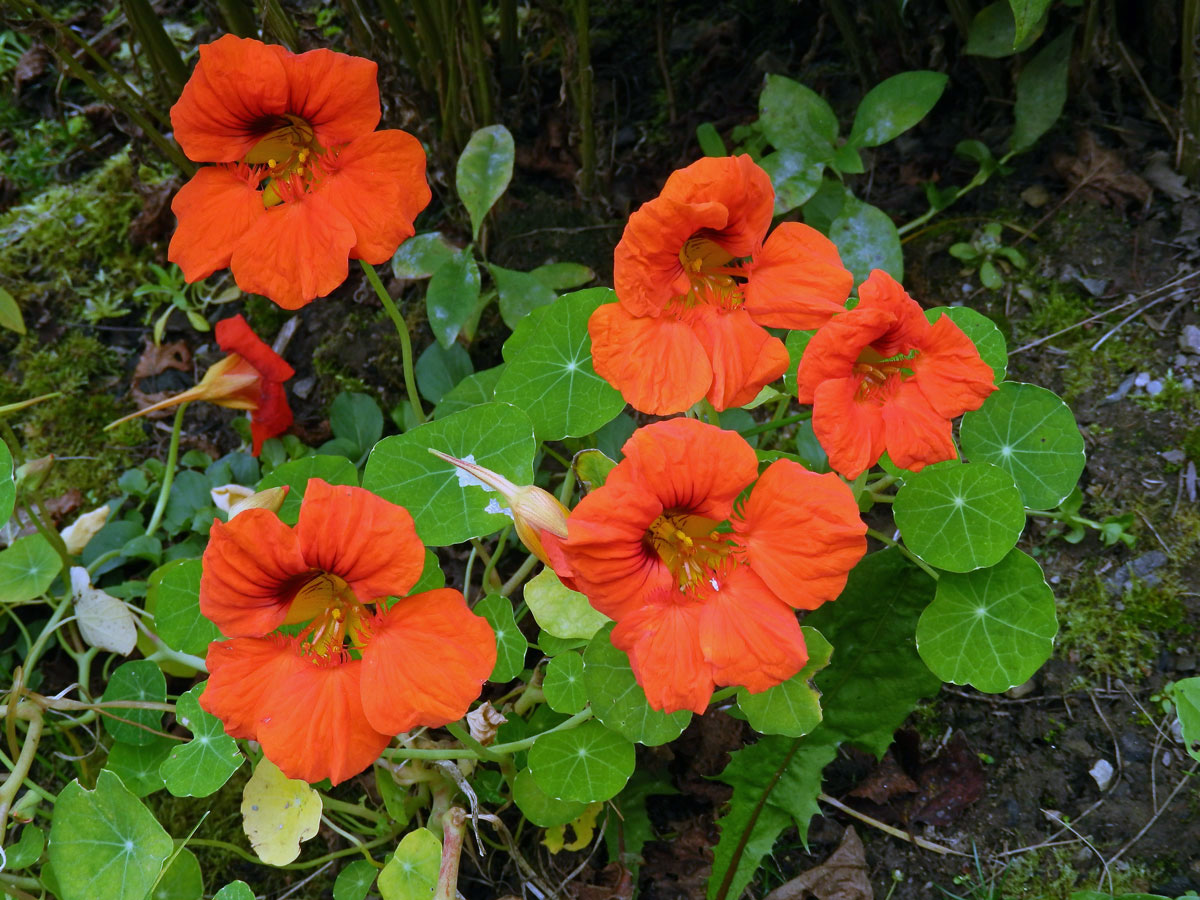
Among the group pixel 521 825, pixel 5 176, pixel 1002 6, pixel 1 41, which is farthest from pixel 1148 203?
pixel 1 41

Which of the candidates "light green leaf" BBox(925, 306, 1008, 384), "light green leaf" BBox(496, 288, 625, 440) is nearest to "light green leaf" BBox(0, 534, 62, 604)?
"light green leaf" BBox(496, 288, 625, 440)

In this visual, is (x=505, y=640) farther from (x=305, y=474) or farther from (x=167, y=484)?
(x=167, y=484)

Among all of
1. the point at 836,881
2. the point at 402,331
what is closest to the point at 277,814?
the point at 402,331

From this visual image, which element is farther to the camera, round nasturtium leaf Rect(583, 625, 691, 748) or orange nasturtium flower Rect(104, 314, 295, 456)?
orange nasturtium flower Rect(104, 314, 295, 456)

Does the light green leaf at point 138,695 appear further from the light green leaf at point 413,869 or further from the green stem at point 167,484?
the light green leaf at point 413,869

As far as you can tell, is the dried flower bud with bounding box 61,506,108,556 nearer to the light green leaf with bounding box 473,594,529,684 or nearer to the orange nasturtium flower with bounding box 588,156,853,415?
the light green leaf with bounding box 473,594,529,684
